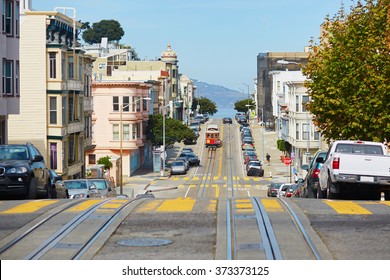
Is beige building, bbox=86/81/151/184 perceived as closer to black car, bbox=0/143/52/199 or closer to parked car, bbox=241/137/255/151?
parked car, bbox=241/137/255/151

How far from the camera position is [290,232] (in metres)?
15.5

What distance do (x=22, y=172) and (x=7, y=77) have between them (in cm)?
2026

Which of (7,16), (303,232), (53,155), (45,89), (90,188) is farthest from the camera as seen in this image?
(53,155)

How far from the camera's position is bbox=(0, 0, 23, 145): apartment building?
41469 millimetres

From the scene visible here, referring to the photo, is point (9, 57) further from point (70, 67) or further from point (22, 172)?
point (22, 172)

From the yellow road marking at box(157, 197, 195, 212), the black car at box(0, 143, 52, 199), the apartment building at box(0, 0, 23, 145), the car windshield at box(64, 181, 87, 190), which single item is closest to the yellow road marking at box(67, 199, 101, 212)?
the yellow road marking at box(157, 197, 195, 212)

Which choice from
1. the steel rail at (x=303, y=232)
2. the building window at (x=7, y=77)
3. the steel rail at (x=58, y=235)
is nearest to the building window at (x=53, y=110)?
the building window at (x=7, y=77)

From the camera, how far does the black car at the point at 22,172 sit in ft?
74.1

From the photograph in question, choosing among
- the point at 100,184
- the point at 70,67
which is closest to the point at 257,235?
the point at 100,184

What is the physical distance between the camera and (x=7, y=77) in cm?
4212

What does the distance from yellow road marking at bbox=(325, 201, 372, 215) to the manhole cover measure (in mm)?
5006
